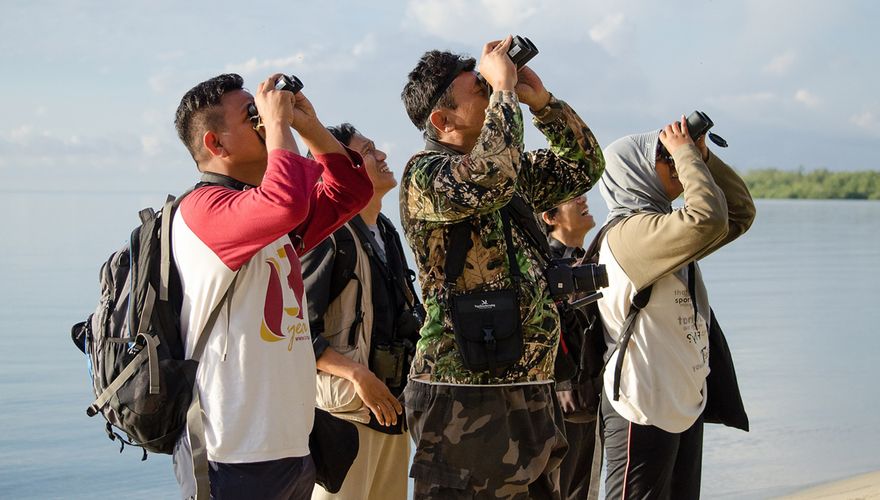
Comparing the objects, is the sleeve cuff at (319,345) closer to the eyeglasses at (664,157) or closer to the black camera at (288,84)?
the black camera at (288,84)

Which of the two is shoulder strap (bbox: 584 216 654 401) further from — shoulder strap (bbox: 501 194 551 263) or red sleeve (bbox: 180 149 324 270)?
red sleeve (bbox: 180 149 324 270)

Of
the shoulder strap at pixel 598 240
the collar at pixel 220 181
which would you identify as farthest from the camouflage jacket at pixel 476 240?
the shoulder strap at pixel 598 240

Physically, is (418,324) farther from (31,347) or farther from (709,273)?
(709,273)

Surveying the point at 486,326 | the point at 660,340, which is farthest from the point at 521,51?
the point at 660,340

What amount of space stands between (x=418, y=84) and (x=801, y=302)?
46.7ft

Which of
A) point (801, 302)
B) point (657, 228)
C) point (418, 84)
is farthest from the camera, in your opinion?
point (801, 302)

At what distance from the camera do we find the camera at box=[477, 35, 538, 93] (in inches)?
135

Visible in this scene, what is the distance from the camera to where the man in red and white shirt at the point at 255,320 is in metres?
2.86

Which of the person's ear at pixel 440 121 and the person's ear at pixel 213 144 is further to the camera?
the person's ear at pixel 440 121

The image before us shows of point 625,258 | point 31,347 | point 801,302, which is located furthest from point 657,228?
point 801,302

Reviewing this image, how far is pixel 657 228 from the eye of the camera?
14.0ft

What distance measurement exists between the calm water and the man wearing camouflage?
444cm

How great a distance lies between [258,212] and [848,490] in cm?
541

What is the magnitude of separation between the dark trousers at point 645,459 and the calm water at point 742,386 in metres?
3.14
